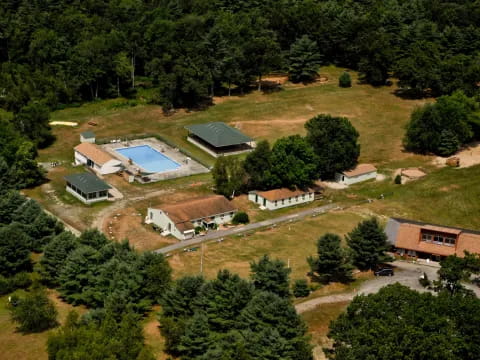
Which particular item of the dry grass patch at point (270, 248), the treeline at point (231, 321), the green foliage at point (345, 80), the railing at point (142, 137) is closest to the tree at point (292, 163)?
the dry grass patch at point (270, 248)

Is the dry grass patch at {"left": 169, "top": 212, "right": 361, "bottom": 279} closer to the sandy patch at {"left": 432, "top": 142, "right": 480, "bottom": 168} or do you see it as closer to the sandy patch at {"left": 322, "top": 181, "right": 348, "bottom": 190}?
the sandy patch at {"left": 322, "top": 181, "right": 348, "bottom": 190}

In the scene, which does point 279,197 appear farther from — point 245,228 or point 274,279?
point 274,279

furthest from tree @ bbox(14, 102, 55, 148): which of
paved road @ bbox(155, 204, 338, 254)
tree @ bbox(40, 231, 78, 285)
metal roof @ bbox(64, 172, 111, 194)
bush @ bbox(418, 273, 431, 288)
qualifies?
bush @ bbox(418, 273, 431, 288)

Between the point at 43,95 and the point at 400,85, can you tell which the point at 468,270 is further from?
the point at 43,95

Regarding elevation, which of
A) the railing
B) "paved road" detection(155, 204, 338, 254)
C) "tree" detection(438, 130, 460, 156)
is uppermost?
"tree" detection(438, 130, 460, 156)

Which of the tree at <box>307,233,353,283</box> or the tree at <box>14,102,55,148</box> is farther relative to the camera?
the tree at <box>14,102,55,148</box>

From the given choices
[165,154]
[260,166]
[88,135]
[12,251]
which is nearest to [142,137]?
[165,154]
